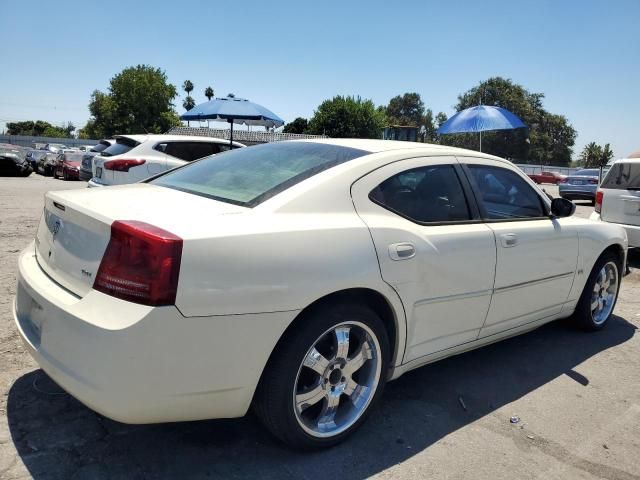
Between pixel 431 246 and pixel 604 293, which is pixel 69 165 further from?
pixel 431 246

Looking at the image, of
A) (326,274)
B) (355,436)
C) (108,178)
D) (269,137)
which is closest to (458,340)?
(355,436)

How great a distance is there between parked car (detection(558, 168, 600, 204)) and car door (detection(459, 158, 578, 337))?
683 inches

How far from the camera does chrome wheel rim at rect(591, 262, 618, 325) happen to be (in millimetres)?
4555

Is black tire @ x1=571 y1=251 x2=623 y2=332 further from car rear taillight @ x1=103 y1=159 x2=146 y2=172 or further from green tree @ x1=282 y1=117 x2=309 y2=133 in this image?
green tree @ x1=282 y1=117 x2=309 y2=133

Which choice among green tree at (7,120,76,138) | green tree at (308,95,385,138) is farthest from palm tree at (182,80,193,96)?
green tree at (308,95,385,138)

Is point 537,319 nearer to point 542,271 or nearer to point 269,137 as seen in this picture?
point 542,271

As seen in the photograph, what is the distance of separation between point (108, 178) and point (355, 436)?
7.50 meters

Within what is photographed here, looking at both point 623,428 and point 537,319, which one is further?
point 537,319

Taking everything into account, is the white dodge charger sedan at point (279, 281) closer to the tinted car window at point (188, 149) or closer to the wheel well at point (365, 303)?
the wheel well at point (365, 303)

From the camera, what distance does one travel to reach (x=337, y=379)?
8.58 feet

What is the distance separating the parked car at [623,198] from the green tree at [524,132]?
8236cm

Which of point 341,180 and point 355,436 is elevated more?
point 341,180

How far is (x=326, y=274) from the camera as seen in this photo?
2.34 meters

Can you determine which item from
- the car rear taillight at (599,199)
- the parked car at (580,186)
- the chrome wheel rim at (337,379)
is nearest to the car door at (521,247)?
the chrome wheel rim at (337,379)
